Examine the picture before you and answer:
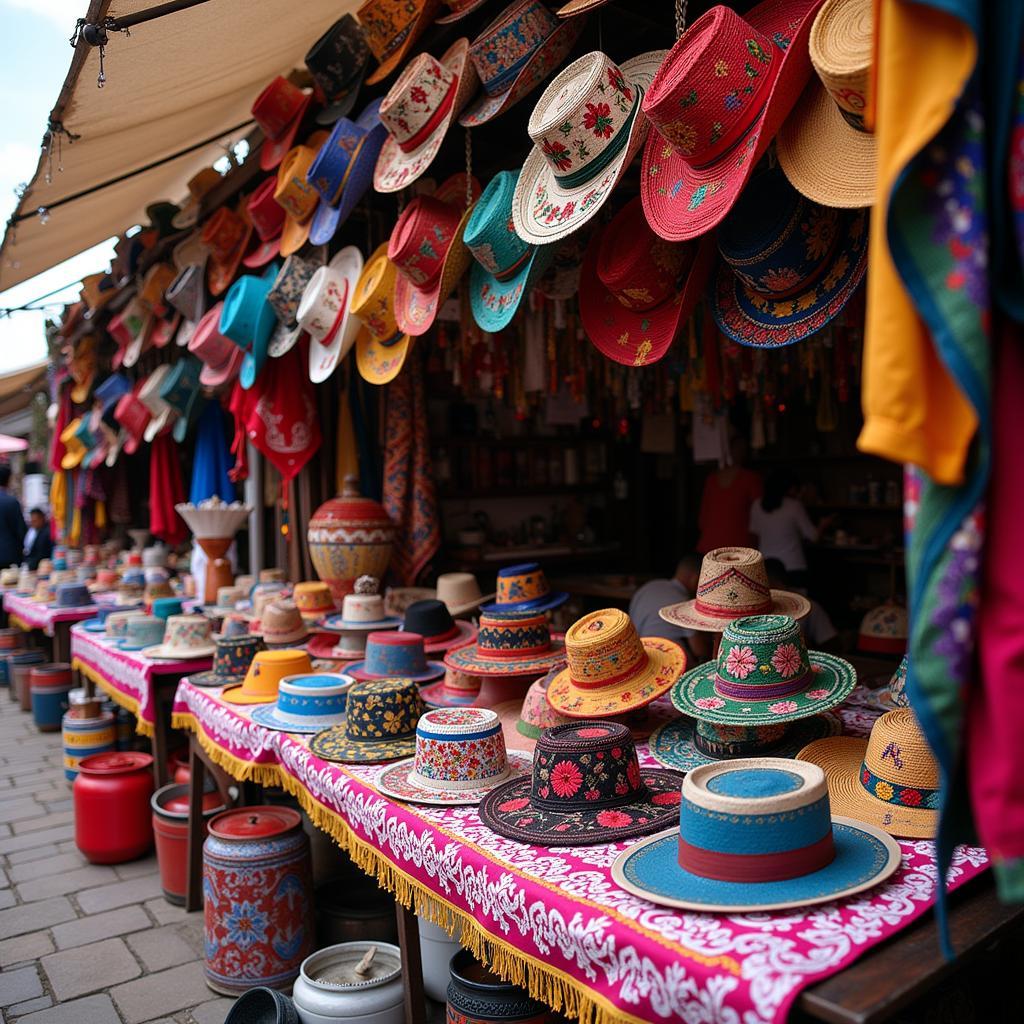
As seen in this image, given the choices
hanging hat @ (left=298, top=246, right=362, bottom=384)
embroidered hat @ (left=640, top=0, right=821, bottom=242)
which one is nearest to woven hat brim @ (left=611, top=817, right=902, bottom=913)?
embroidered hat @ (left=640, top=0, right=821, bottom=242)

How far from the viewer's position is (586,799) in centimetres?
162

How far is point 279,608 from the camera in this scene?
3.40 m

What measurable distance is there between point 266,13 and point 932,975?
296 cm

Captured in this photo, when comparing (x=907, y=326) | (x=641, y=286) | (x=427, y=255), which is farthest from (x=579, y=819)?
(x=427, y=255)

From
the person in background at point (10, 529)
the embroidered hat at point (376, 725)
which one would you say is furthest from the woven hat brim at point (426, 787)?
the person in background at point (10, 529)

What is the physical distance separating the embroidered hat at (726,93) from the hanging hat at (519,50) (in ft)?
2.29

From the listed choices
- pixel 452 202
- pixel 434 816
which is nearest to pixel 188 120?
pixel 452 202

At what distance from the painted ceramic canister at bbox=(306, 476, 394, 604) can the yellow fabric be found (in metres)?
3.02

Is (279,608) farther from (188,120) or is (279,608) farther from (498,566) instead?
(498,566)

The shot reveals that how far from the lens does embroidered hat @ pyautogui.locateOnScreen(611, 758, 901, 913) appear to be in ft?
4.06

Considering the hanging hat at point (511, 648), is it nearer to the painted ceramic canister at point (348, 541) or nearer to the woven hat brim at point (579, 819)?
the woven hat brim at point (579, 819)

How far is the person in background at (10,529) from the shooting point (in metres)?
7.82

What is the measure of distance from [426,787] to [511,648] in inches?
25.8

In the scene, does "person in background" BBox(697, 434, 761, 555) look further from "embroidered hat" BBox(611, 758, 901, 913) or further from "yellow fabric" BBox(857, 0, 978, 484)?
"yellow fabric" BBox(857, 0, 978, 484)
